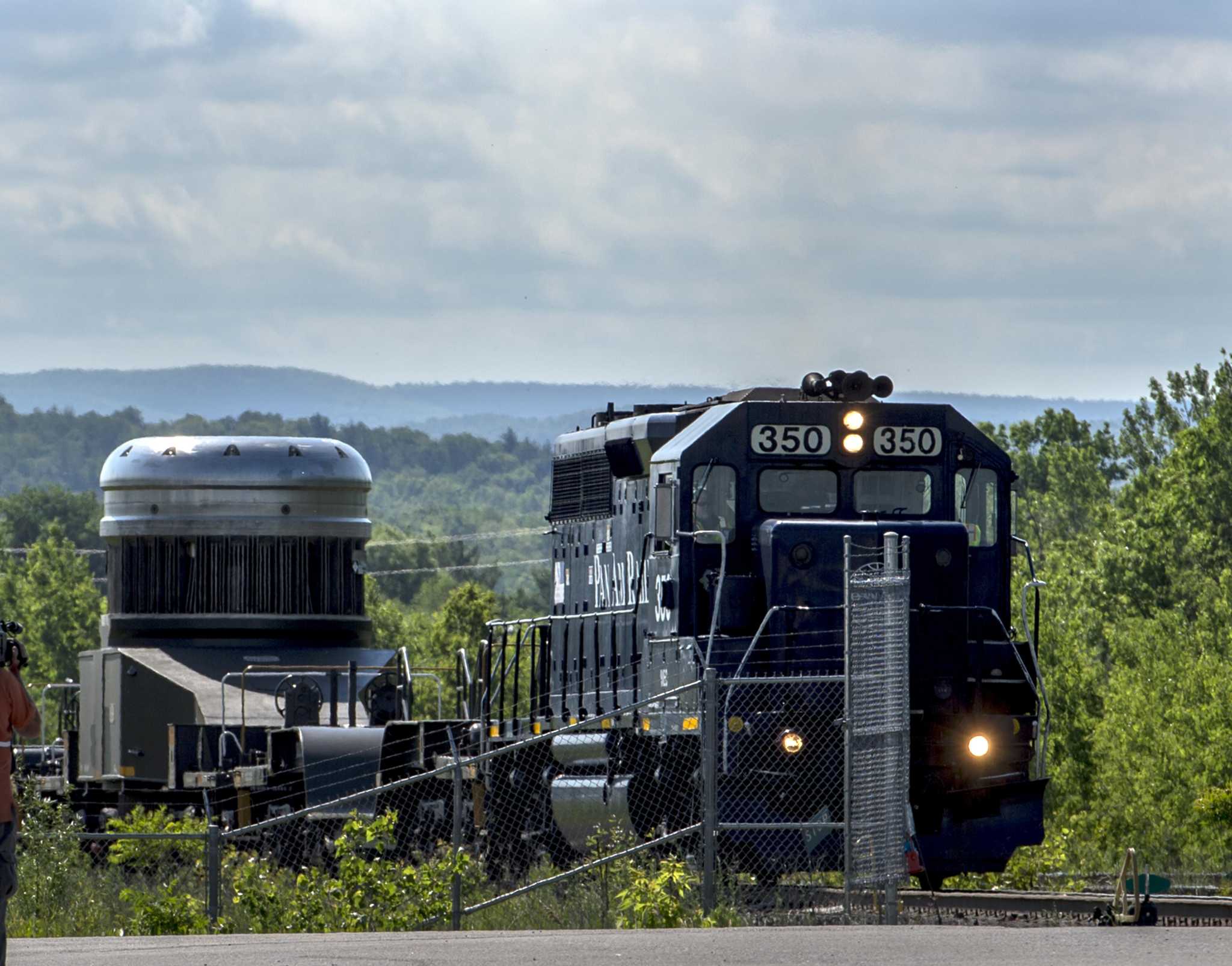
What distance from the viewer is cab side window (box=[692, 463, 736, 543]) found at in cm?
1988

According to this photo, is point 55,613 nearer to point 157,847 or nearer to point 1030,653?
point 157,847

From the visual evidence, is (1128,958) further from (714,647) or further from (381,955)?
(714,647)

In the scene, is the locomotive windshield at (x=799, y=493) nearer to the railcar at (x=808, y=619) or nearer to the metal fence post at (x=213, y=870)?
the railcar at (x=808, y=619)

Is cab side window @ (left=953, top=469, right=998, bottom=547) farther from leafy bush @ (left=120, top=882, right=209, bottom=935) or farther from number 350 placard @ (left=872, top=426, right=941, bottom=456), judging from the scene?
leafy bush @ (left=120, top=882, right=209, bottom=935)

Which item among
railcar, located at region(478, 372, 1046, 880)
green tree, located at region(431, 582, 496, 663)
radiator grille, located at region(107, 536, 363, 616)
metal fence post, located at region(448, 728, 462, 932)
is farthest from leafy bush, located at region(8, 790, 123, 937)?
green tree, located at region(431, 582, 496, 663)

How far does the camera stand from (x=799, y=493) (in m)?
20.2

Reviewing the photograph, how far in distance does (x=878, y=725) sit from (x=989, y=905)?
10.3ft

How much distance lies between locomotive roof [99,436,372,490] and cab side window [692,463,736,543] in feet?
38.1

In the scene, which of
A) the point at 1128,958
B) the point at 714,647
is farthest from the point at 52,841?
the point at 1128,958

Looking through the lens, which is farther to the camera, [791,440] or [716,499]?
[791,440]

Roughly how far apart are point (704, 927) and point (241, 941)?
356 centimetres

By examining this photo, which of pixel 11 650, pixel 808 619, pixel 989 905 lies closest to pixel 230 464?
pixel 808 619

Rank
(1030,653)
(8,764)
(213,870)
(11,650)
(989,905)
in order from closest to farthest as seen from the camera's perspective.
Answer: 1. (8,764)
2. (11,650)
3. (213,870)
4. (989,905)
5. (1030,653)

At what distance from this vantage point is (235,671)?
3017 centimetres
